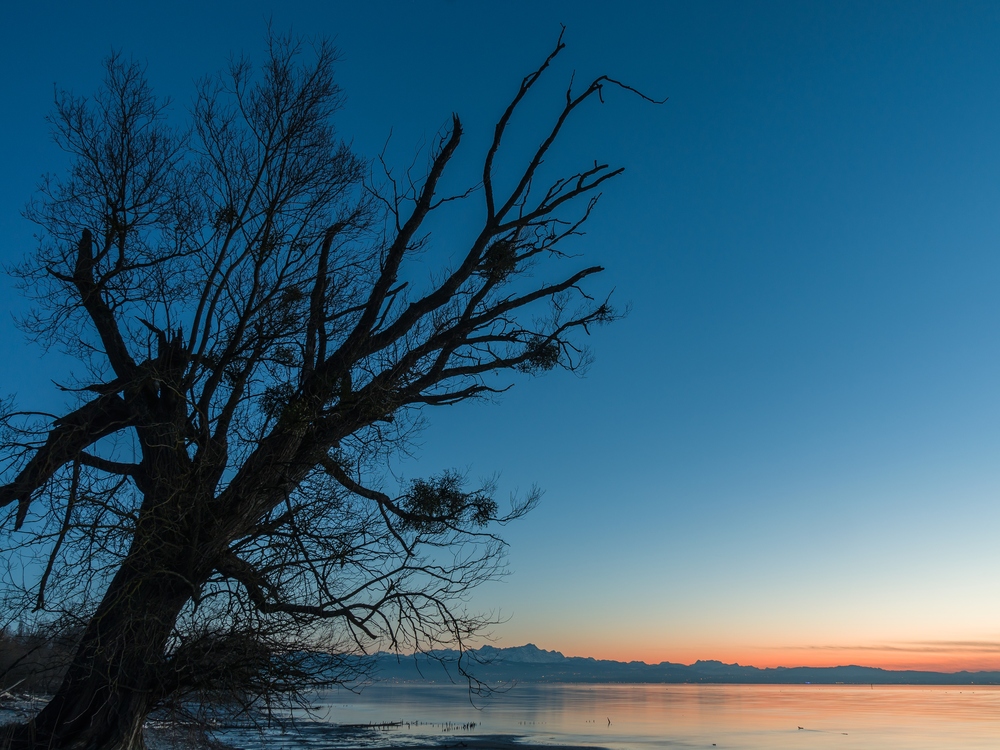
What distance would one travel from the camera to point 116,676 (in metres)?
5.64

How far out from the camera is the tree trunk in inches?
226

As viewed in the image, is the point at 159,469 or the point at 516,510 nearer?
the point at 159,469

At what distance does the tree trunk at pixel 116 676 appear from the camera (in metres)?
5.75

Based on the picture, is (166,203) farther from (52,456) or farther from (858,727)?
(858,727)

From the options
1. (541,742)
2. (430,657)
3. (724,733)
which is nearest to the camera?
(430,657)

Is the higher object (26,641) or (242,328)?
(242,328)

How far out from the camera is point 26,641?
5.90 m

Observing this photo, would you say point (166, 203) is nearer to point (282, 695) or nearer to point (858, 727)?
point (282, 695)

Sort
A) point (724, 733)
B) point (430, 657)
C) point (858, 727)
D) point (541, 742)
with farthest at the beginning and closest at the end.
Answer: point (858, 727) < point (724, 733) < point (541, 742) < point (430, 657)

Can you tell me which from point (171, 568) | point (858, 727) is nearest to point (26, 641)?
point (171, 568)

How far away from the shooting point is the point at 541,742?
31.3m

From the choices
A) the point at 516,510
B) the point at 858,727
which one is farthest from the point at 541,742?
the point at 516,510

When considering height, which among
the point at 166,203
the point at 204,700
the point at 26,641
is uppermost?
the point at 166,203

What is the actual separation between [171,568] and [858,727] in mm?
48417
